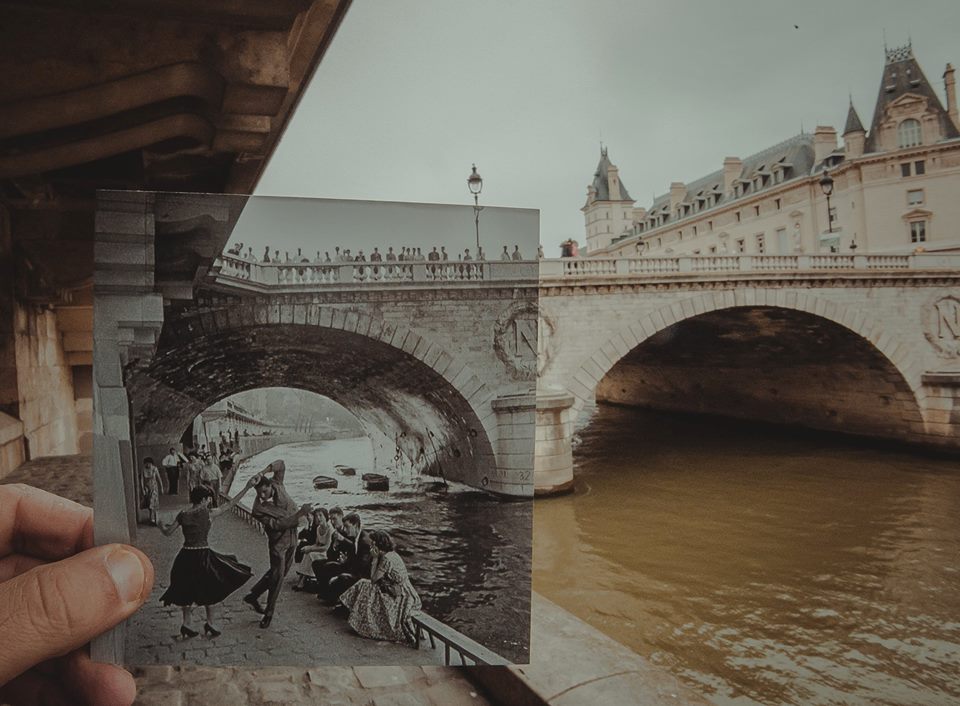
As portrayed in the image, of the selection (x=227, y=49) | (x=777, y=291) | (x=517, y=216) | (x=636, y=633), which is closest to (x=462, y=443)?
(x=517, y=216)

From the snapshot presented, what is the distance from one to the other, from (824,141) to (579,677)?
1423 inches

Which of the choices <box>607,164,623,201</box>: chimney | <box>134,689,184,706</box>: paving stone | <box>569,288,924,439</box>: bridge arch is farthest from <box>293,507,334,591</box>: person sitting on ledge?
<box>607,164,623,201</box>: chimney

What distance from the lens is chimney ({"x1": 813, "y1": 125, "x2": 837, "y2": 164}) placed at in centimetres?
3259

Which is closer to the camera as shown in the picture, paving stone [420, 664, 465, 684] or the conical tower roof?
paving stone [420, 664, 465, 684]

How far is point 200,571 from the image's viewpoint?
164 centimetres

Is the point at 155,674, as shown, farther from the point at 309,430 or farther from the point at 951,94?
the point at 951,94

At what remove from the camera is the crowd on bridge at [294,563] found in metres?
1.63

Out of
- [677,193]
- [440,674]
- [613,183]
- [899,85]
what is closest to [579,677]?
[440,674]

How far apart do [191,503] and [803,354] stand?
18.6 metres

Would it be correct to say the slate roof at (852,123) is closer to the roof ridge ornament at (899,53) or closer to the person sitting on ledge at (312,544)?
the roof ridge ornament at (899,53)

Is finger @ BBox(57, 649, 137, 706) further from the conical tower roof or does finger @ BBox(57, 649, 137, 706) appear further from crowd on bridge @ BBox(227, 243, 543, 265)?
the conical tower roof

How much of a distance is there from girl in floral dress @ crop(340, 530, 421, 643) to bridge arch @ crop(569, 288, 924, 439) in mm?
11696

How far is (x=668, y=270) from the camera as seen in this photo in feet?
47.1

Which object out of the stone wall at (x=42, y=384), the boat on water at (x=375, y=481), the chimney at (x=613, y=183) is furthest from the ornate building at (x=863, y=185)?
the boat on water at (x=375, y=481)
